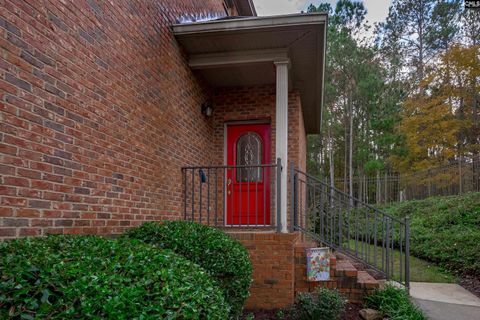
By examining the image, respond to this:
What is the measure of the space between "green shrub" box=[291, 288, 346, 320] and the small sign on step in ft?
1.98

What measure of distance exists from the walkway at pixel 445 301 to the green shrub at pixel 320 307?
3.87 ft

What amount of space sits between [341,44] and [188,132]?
12814 millimetres

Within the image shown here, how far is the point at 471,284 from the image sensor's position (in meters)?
5.85

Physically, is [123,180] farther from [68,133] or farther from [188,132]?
[188,132]

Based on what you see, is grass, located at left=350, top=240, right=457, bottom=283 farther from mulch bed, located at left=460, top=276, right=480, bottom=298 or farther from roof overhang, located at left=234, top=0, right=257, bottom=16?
roof overhang, located at left=234, top=0, right=257, bottom=16

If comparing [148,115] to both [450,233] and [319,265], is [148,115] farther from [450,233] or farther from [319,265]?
[450,233]

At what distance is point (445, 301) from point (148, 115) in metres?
4.67

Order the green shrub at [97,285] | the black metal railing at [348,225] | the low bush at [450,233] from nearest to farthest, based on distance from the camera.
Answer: the green shrub at [97,285] → the black metal railing at [348,225] → the low bush at [450,233]

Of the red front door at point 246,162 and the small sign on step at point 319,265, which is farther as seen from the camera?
the red front door at point 246,162

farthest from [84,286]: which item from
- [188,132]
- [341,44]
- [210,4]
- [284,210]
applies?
[341,44]

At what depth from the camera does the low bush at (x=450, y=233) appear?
6.68m

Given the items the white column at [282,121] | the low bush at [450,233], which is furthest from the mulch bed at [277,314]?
the low bush at [450,233]

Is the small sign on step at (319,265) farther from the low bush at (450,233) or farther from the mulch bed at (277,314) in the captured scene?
the low bush at (450,233)

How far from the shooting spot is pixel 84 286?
150 centimetres
